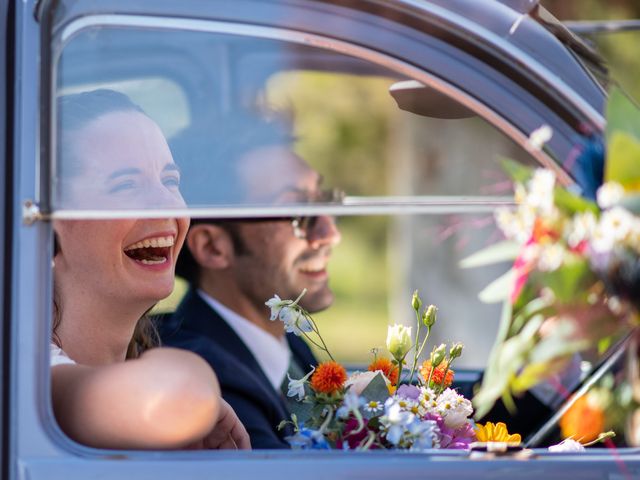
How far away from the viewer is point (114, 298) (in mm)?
2312

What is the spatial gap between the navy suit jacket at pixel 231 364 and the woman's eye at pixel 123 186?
41.9 inches

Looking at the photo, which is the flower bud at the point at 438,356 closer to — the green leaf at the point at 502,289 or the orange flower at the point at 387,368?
the orange flower at the point at 387,368

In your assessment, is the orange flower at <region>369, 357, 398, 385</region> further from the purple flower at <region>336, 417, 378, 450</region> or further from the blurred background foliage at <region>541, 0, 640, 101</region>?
the blurred background foliage at <region>541, 0, 640, 101</region>

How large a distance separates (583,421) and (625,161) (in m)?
0.70

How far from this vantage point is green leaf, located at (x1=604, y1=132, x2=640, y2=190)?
1614 millimetres

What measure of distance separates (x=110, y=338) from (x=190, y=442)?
57cm

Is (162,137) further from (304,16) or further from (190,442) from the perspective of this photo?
(190,442)

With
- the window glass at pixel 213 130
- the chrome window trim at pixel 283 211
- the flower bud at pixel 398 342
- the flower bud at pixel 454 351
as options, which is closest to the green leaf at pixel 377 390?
the flower bud at pixel 398 342

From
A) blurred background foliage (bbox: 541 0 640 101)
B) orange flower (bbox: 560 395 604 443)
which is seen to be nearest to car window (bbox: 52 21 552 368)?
orange flower (bbox: 560 395 604 443)

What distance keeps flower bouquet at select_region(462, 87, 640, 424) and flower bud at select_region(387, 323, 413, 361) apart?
579 millimetres

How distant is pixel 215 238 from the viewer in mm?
4043

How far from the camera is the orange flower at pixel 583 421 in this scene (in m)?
1.78

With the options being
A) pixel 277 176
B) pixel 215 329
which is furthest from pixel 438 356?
pixel 215 329

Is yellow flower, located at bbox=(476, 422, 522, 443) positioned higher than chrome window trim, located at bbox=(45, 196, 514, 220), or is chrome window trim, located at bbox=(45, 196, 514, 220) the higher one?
chrome window trim, located at bbox=(45, 196, 514, 220)
